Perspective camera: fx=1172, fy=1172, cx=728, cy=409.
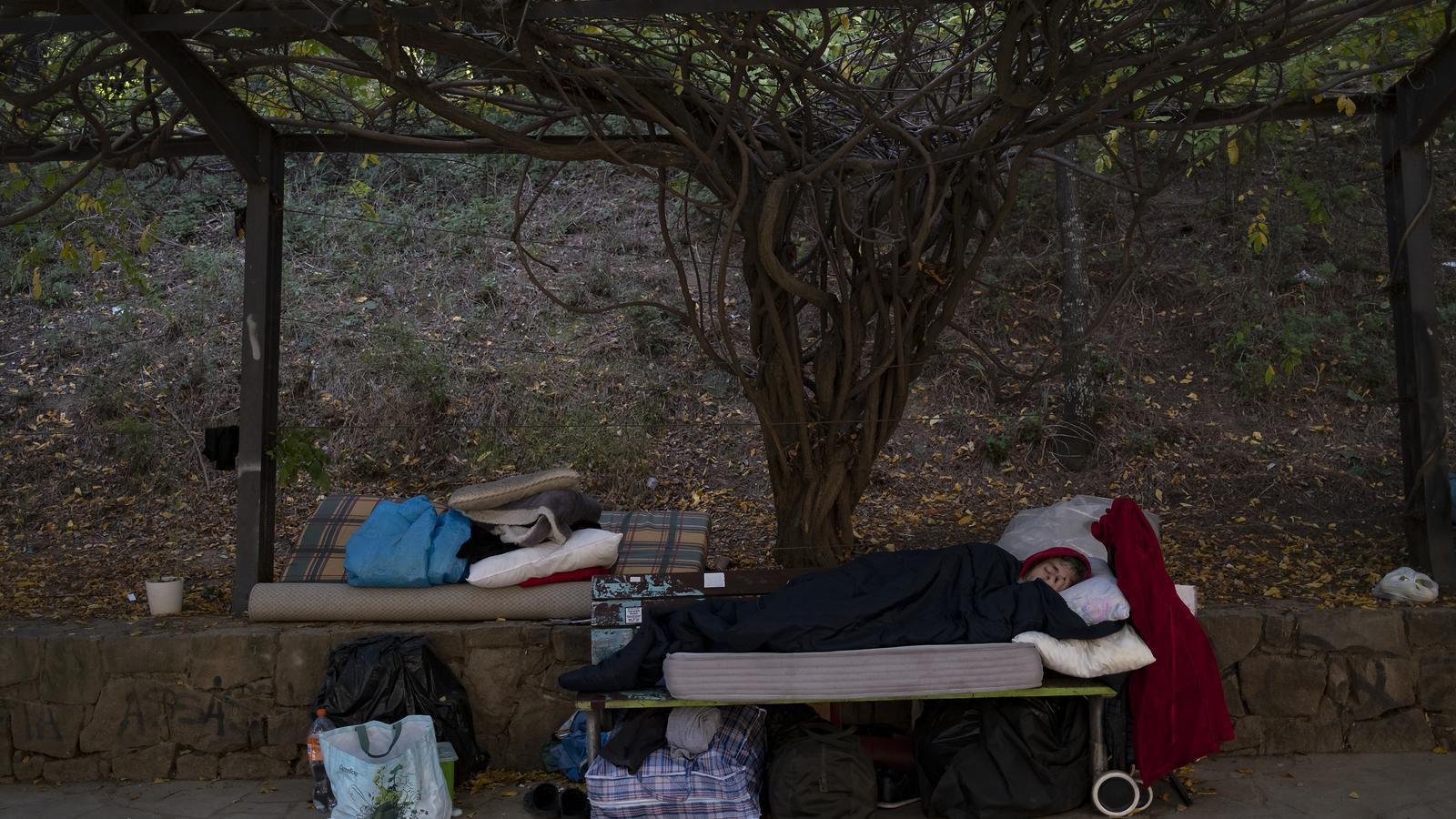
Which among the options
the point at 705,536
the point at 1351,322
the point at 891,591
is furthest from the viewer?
the point at 1351,322

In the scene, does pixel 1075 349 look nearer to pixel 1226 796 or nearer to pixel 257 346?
pixel 1226 796

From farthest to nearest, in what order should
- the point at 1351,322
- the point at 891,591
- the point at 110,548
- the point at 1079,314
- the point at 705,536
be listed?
the point at 1351,322
the point at 1079,314
the point at 110,548
the point at 705,536
the point at 891,591

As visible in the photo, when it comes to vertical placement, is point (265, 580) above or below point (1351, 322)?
below

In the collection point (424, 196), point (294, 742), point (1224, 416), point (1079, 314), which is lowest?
point (294, 742)

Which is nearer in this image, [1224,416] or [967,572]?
[967,572]

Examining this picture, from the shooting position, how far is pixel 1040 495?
23.5 ft

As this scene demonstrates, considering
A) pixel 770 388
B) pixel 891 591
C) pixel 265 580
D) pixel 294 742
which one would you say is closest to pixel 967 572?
pixel 891 591

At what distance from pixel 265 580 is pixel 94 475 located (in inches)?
139

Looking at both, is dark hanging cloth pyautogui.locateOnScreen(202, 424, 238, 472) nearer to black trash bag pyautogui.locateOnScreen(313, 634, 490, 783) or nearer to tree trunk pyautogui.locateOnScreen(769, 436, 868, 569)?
black trash bag pyautogui.locateOnScreen(313, 634, 490, 783)

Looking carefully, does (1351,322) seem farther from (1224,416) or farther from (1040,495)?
(1040,495)

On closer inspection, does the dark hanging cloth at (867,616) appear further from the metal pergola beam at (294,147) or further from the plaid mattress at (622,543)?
the metal pergola beam at (294,147)

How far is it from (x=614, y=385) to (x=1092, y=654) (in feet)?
16.2

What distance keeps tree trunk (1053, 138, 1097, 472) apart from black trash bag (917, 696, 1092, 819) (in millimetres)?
3771

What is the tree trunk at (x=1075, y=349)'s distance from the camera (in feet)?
24.5
